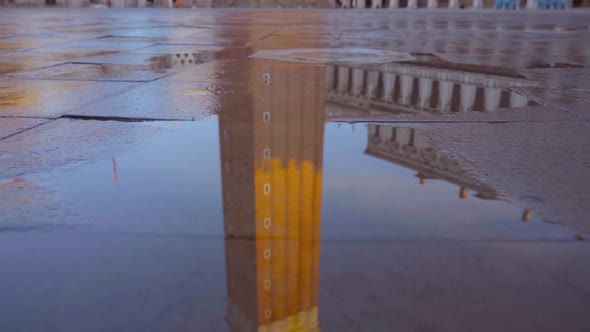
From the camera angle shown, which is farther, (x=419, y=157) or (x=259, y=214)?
(x=419, y=157)

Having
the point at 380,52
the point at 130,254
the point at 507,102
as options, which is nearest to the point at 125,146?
the point at 130,254

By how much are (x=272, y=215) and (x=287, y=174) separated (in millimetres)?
502

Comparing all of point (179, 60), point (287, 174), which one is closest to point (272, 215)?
point (287, 174)

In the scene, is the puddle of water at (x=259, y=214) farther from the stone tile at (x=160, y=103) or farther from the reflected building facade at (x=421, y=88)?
the reflected building facade at (x=421, y=88)

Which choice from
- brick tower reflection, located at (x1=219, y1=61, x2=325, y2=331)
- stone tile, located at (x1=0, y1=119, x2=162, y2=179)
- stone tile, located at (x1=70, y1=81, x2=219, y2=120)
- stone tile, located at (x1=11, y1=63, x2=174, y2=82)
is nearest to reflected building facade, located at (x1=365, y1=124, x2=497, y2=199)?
brick tower reflection, located at (x1=219, y1=61, x2=325, y2=331)

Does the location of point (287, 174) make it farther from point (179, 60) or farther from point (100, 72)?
point (179, 60)

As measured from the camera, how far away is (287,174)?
2061 mm

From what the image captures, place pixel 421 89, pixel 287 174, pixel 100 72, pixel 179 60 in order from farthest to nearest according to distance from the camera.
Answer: pixel 179 60
pixel 100 72
pixel 421 89
pixel 287 174

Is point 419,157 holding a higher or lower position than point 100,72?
lower

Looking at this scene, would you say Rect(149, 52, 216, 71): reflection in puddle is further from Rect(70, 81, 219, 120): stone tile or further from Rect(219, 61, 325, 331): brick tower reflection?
Rect(219, 61, 325, 331): brick tower reflection

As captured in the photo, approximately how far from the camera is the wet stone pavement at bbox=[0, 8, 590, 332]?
1116mm

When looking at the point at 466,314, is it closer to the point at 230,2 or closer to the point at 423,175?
the point at 423,175

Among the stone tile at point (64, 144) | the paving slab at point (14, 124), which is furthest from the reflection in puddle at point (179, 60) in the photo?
the stone tile at point (64, 144)

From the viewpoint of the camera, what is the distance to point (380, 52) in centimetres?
691
